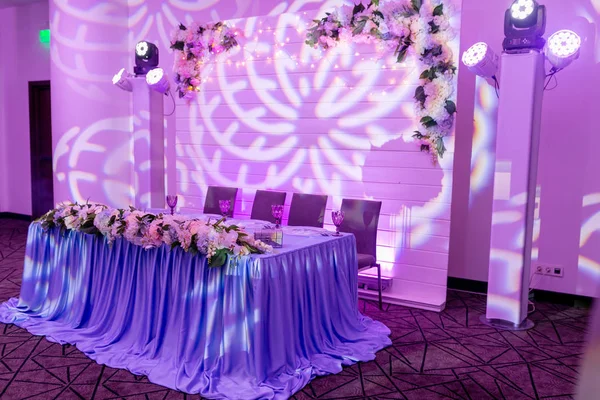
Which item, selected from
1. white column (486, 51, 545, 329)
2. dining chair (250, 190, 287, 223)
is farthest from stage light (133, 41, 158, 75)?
white column (486, 51, 545, 329)

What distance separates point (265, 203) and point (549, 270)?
2.44 m

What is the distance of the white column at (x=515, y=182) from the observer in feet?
12.2

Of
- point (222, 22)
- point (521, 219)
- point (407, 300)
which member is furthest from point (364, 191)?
point (222, 22)

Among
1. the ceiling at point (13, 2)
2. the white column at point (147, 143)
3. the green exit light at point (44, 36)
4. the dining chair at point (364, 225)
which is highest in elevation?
the ceiling at point (13, 2)

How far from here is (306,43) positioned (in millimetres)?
4812

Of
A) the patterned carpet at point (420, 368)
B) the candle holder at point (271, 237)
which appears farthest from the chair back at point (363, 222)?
the candle holder at point (271, 237)

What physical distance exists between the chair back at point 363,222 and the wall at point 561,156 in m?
1.02

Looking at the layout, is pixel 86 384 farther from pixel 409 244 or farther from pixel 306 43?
pixel 306 43

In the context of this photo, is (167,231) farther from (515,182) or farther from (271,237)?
(515,182)

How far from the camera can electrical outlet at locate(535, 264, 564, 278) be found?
174 inches

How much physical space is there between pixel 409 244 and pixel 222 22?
2782 millimetres

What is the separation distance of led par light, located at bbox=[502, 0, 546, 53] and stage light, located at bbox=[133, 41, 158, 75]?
3351mm

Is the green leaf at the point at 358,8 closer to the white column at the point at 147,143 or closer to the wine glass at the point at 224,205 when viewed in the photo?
the wine glass at the point at 224,205

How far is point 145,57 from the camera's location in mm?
5398
